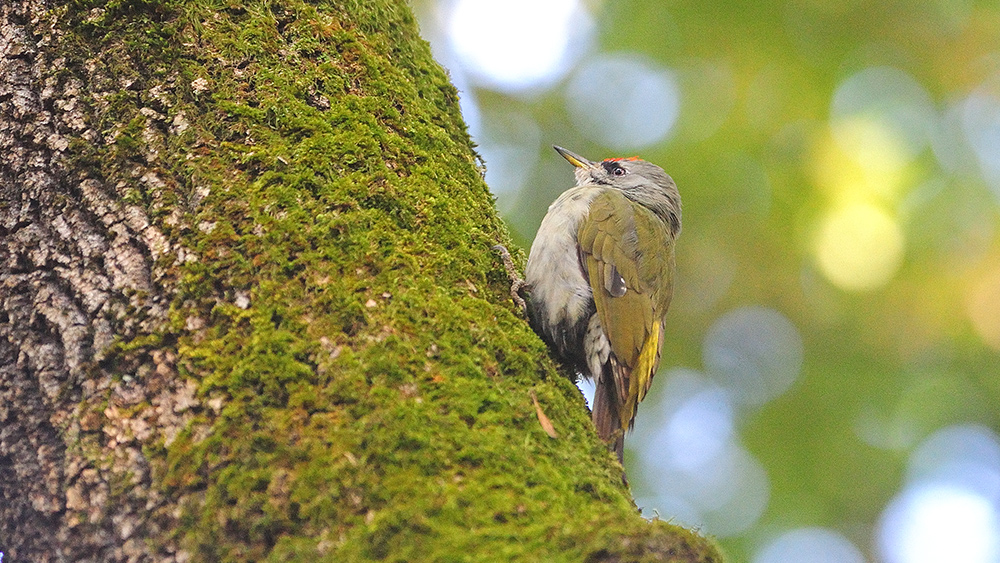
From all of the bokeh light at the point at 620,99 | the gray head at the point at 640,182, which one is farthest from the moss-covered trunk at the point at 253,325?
the bokeh light at the point at 620,99

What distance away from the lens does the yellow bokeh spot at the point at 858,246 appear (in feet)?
23.7

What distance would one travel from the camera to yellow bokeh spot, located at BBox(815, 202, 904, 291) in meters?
7.23

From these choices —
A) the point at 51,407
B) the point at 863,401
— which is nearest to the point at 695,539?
the point at 51,407

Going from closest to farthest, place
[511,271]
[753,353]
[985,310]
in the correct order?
[511,271], [985,310], [753,353]

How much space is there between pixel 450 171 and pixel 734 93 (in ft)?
16.9

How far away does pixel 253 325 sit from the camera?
2.07 metres

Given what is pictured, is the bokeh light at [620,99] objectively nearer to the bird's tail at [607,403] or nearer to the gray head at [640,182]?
the gray head at [640,182]

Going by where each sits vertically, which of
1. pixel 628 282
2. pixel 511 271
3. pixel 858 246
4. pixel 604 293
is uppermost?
pixel 858 246

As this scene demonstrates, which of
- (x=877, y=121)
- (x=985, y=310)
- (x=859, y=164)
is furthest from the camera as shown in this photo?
(x=985, y=310)

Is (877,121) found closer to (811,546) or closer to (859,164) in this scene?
(859,164)

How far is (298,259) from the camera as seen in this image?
2219 mm

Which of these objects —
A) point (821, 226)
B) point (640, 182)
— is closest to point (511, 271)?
point (640, 182)

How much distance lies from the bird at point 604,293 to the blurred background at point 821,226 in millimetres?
2815

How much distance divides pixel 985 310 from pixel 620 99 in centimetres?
391
